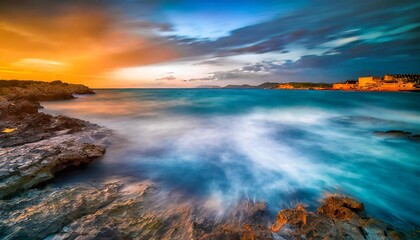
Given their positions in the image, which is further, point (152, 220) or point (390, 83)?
point (390, 83)

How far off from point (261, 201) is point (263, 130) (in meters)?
8.37

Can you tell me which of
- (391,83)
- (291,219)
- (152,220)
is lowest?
(152,220)

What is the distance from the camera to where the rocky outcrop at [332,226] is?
3.27 meters

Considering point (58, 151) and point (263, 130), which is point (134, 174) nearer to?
point (58, 151)

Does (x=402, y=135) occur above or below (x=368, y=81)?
below

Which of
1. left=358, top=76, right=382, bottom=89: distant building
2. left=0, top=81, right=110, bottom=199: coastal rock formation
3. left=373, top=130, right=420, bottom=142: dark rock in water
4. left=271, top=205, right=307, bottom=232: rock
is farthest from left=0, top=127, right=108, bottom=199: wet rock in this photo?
left=358, top=76, right=382, bottom=89: distant building

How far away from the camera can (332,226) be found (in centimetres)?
344

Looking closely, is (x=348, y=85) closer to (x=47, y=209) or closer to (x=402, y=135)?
(x=402, y=135)

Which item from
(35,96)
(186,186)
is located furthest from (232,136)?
(35,96)

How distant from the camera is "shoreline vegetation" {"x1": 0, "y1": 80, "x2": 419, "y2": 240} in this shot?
3377 millimetres

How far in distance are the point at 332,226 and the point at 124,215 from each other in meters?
3.71

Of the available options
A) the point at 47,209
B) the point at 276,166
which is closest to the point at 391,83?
the point at 276,166

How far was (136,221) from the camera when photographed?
3.90 metres

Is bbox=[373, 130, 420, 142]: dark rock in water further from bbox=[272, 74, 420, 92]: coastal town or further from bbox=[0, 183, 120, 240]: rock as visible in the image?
bbox=[272, 74, 420, 92]: coastal town
